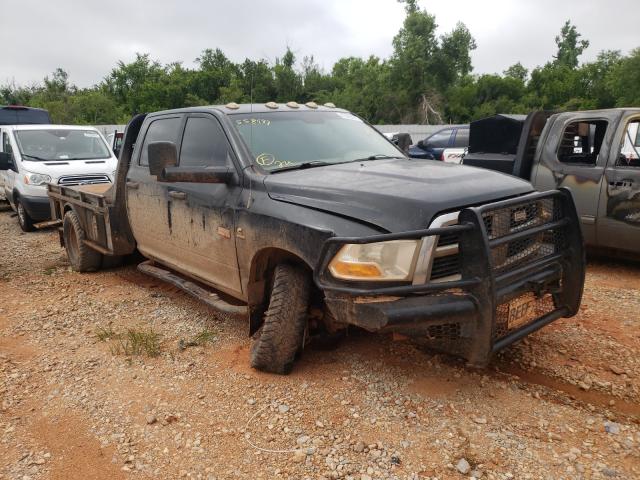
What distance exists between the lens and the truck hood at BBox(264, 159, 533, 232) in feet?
9.39

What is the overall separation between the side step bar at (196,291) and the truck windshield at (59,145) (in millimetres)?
5615

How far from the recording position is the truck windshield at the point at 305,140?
12.6 feet

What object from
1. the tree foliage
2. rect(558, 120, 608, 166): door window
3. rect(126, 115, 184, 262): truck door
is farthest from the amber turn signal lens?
the tree foliage

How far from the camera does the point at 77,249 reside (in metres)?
6.33

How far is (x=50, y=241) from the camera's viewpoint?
27.9ft

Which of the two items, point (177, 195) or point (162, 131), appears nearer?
point (177, 195)

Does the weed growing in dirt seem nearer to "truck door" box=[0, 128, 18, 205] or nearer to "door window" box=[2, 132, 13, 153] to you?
"truck door" box=[0, 128, 18, 205]

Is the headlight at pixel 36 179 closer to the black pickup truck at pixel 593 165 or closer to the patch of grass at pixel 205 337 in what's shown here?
the patch of grass at pixel 205 337

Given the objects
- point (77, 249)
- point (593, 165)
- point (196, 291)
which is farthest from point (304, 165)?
point (77, 249)

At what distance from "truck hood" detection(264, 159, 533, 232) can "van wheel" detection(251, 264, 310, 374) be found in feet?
1.57

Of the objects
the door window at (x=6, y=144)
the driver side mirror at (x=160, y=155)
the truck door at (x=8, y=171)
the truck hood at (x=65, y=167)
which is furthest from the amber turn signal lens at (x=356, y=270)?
the door window at (x=6, y=144)

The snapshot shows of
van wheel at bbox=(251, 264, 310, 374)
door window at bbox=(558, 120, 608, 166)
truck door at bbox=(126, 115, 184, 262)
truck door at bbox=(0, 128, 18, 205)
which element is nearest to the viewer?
van wheel at bbox=(251, 264, 310, 374)

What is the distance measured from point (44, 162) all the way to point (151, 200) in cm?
571

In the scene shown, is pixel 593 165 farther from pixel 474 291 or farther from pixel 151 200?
pixel 151 200
